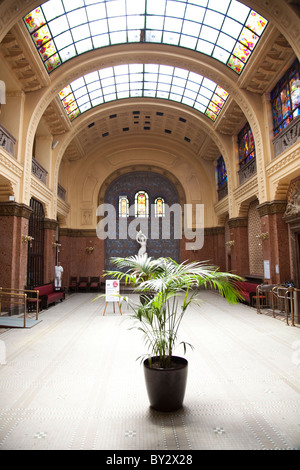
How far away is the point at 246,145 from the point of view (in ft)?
52.4

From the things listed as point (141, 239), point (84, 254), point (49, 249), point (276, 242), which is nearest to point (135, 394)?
point (276, 242)

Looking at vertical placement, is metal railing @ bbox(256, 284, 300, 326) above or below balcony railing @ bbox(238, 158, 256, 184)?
below

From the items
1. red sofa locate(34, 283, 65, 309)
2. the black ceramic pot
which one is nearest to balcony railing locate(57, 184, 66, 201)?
red sofa locate(34, 283, 65, 309)

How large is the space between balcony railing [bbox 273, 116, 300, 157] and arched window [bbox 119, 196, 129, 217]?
12596mm

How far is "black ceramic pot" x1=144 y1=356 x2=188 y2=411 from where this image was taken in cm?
356

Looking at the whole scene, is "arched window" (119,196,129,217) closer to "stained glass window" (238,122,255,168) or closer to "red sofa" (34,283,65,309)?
"red sofa" (34,283,65,309)

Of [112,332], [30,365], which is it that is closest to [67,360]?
[30,365]

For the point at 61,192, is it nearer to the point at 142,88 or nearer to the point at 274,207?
the point at 142,88

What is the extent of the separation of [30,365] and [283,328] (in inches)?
266

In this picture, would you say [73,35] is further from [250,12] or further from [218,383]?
[218,383]

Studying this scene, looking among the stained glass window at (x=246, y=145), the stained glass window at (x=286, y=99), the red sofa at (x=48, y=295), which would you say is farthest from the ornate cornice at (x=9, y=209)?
the stained glass window at (x=246, y=145)

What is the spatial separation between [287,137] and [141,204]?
13184mm

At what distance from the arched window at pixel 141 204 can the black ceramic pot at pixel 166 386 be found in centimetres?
1899

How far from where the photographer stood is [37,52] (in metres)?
10.9
